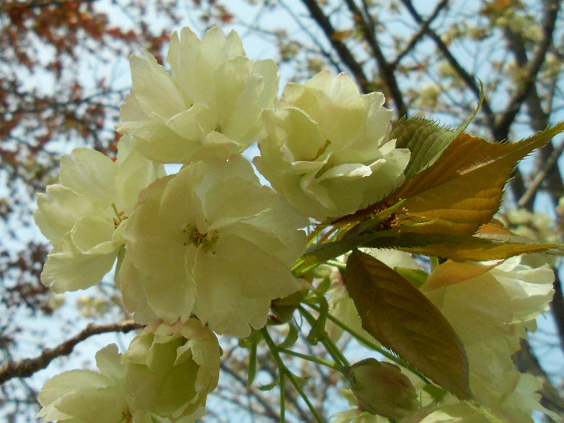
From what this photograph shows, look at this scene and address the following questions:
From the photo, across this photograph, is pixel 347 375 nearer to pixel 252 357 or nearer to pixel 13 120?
pixel 252 357

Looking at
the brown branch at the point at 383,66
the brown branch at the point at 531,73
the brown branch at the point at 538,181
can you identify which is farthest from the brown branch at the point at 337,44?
the brown branch at the point at 538,181

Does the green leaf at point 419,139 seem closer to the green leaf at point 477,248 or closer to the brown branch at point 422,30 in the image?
the green leaf at point 477,248

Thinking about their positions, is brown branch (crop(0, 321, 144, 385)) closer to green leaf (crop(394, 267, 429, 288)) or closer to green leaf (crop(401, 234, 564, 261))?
green leaf (crop(394, 267, 429, 288))

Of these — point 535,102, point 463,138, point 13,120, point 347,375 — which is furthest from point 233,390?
point 463,138

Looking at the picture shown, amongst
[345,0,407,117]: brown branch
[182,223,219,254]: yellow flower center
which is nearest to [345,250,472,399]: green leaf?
[182,223,219,254]: yellow flower center

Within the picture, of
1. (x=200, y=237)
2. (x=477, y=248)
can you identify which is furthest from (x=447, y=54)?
(x=200, y=237)

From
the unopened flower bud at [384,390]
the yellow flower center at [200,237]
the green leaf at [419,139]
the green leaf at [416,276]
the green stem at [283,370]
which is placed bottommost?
the unopened flower bud at [384,390]

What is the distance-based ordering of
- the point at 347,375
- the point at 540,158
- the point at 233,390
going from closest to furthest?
the point at 347,375, the point at 540,158, the point at 233,390
